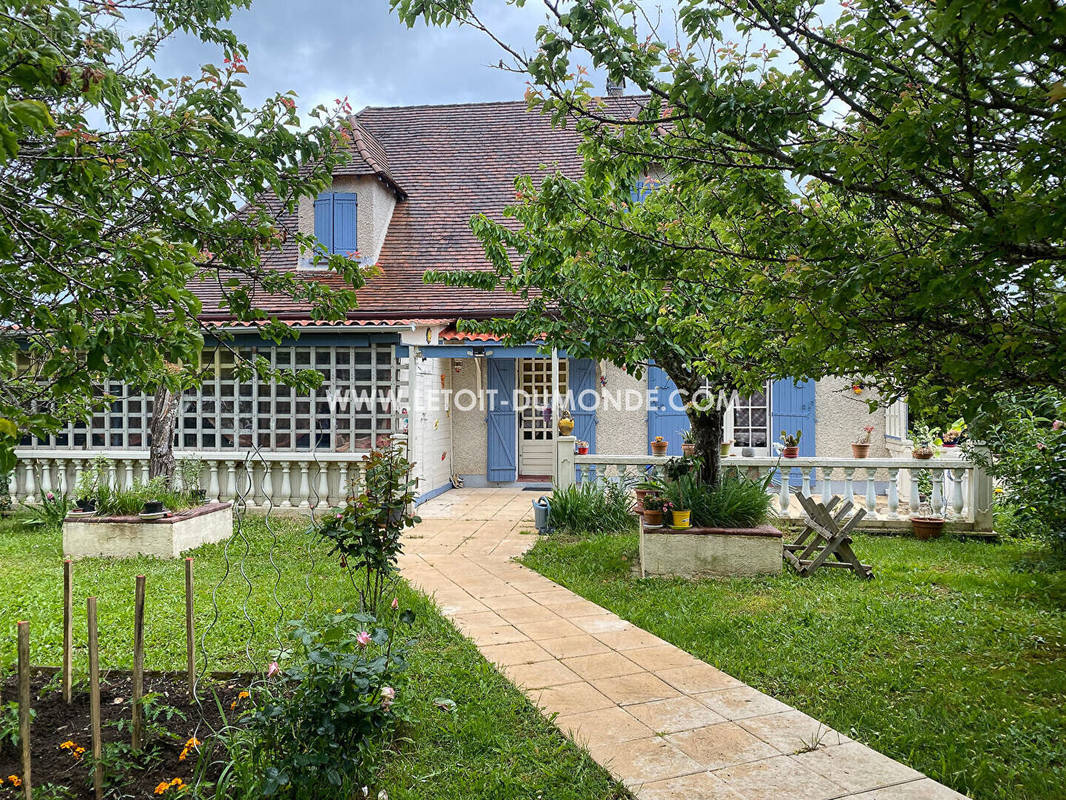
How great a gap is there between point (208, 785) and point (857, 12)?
4.32m

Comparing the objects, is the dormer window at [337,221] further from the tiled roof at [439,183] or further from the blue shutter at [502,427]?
the blue shutter at [502,427]

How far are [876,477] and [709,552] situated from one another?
13.0 ft

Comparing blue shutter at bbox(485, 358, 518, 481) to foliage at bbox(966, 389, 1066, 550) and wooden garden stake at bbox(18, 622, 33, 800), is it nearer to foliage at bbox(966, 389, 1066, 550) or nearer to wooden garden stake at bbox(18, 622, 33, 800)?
foliage at bbox(966, 389, 1066, 550)

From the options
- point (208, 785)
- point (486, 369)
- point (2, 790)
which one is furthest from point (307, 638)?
point (486, 369)

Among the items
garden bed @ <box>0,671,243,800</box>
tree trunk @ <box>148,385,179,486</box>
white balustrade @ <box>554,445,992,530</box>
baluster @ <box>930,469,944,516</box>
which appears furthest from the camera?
tree trunk @ <box>148,385,179,486</box>

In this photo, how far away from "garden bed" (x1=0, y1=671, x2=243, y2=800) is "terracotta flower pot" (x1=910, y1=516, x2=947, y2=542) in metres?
8.25

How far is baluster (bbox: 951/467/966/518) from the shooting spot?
9289 mm

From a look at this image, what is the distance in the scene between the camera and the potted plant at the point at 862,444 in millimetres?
11119

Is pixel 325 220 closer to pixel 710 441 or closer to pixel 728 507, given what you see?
pixel 710 441

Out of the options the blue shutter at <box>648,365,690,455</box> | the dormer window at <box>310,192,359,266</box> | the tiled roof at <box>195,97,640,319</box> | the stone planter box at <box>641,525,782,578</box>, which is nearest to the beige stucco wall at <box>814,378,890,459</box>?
the blue shutter at <box>648,365,690,455</box>

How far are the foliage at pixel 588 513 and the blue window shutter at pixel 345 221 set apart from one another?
246 inches

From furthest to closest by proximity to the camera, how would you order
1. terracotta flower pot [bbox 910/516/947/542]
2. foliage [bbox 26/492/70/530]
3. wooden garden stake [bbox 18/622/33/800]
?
1. foliage [bbox 26/492/70/530]
2. terracotta flower pot [bbox 910/516/947/542]
3. wooden garden stake [bbox 18/622/33/800]

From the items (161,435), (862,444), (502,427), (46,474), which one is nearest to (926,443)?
(862,444)

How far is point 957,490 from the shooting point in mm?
9289
